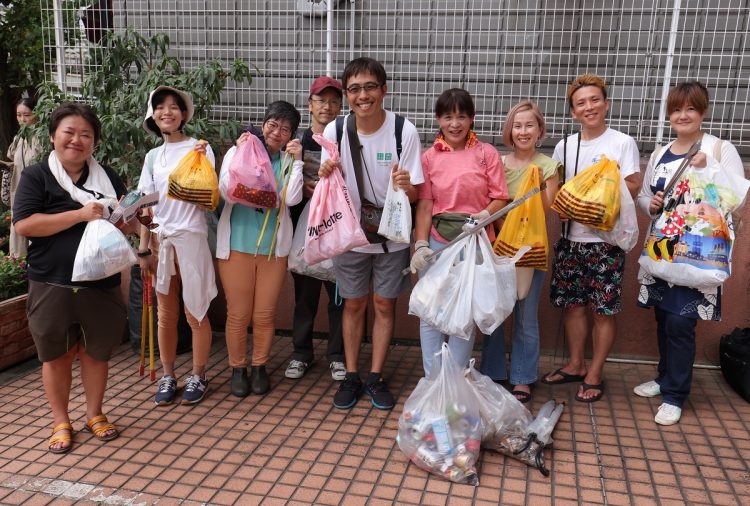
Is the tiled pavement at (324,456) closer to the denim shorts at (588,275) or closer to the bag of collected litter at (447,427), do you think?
the bag of collected litter at (447,427)

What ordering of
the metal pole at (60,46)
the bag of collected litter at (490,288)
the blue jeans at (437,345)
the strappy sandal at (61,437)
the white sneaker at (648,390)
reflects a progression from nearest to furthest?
the bag of collected litter at (490,288)
the strappy sandal at (61,437)
the blue jeans at (437,345)
the white sneaker at (648,390)
the metal pole at (60,46)

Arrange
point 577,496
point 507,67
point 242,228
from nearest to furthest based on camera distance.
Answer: point 577,496, point 242,228, point 507,67

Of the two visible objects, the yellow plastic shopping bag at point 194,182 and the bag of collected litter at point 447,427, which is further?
the yellow plastic shopping bag at point 194,182

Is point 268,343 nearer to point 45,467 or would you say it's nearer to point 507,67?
point 45,467

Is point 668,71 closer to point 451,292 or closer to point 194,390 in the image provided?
point 451,292

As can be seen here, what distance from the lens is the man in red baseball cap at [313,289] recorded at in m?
3.80

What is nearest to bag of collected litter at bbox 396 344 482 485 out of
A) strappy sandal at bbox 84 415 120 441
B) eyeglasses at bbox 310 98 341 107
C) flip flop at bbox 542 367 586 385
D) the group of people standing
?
the group of people standing

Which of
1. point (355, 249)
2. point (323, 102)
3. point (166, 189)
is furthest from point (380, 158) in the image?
point (166, 189)

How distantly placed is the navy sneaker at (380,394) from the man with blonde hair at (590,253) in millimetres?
1221

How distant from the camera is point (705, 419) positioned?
141 inches

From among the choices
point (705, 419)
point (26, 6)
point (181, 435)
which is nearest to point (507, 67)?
point (705, 419)

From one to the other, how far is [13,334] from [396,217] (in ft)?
10.0

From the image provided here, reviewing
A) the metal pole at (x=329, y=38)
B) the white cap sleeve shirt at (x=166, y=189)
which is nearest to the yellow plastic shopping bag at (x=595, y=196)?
the white cap sleeve shirt at (x=166, y=189)

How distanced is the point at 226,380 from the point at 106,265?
147cm
